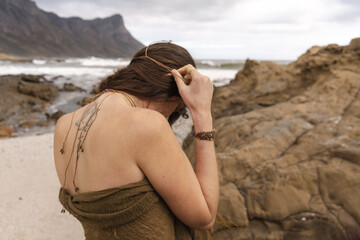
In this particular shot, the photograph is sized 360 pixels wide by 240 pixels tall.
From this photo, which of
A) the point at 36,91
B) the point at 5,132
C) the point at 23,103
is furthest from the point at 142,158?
the point at 36,91

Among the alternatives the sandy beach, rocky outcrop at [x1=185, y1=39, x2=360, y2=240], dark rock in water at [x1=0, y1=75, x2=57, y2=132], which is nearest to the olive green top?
rocky outcrop at [x1=185, y1=39, x2=360, y2=240]

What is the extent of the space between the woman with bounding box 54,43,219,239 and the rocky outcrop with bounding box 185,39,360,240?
0.99 m

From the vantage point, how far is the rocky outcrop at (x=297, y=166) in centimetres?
212

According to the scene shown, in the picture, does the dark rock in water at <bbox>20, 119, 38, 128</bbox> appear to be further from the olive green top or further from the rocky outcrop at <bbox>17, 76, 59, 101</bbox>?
the olive green top

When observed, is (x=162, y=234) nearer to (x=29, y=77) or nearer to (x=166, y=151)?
(x=166, y=151)

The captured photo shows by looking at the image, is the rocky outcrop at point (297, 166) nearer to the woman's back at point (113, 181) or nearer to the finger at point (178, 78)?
the woman's back at point (113, 181)

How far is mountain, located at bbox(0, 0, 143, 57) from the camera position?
258 ft

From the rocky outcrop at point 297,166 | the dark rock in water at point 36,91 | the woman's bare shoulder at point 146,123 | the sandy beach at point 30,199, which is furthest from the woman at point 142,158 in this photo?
the dark rock in water at point 36,91

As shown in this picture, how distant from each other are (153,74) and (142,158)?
1.31 feet

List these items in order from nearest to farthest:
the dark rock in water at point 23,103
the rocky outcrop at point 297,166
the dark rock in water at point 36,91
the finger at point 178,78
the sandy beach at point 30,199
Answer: the finger at point 178,78
the rocky outcrop at point 297,166
the sandy beach at point 30,199
the dark rock in water at point 23,103
the dark rock in water at point 36,91

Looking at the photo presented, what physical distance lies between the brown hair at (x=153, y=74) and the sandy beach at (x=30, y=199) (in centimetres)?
185

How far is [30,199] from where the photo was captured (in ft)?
10.0

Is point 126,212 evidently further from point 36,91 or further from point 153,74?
point 36,91

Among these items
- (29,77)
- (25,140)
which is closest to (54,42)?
(29,77)
